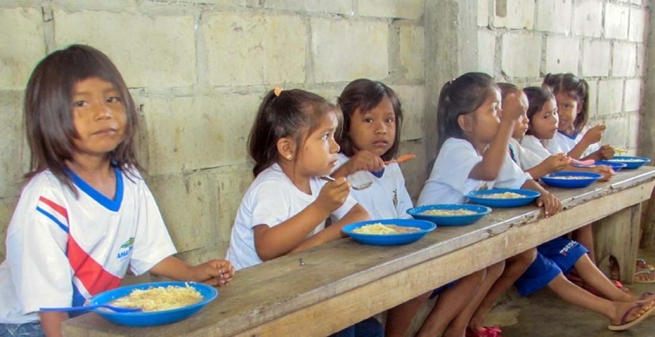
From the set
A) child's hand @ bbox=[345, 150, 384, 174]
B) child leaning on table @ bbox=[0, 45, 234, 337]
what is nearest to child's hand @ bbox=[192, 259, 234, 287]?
child leaning on table @ bbox=[0, 45, 234, 337]

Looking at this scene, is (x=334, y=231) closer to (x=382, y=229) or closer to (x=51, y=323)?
(x=382, y=229)

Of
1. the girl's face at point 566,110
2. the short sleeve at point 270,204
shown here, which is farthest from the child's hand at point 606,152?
the short sleeve at point 270,204

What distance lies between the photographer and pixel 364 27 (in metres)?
3.41

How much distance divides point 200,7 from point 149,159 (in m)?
0.60

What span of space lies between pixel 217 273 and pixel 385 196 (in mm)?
1308

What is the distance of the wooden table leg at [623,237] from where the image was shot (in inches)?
177

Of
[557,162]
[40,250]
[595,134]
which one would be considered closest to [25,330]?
[40,250]

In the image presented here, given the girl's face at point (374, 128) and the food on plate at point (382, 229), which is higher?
the girl's face at point (374, 128)

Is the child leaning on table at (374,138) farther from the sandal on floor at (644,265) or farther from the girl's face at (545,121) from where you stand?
the sandal on floor at (644,265)

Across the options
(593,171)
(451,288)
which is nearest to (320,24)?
(451,288)

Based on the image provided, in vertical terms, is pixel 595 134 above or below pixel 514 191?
above

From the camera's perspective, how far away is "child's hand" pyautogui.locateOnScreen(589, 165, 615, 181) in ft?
13.1

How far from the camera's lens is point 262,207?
8.19 ft

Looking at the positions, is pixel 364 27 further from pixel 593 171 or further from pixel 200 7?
pixel 593 171
